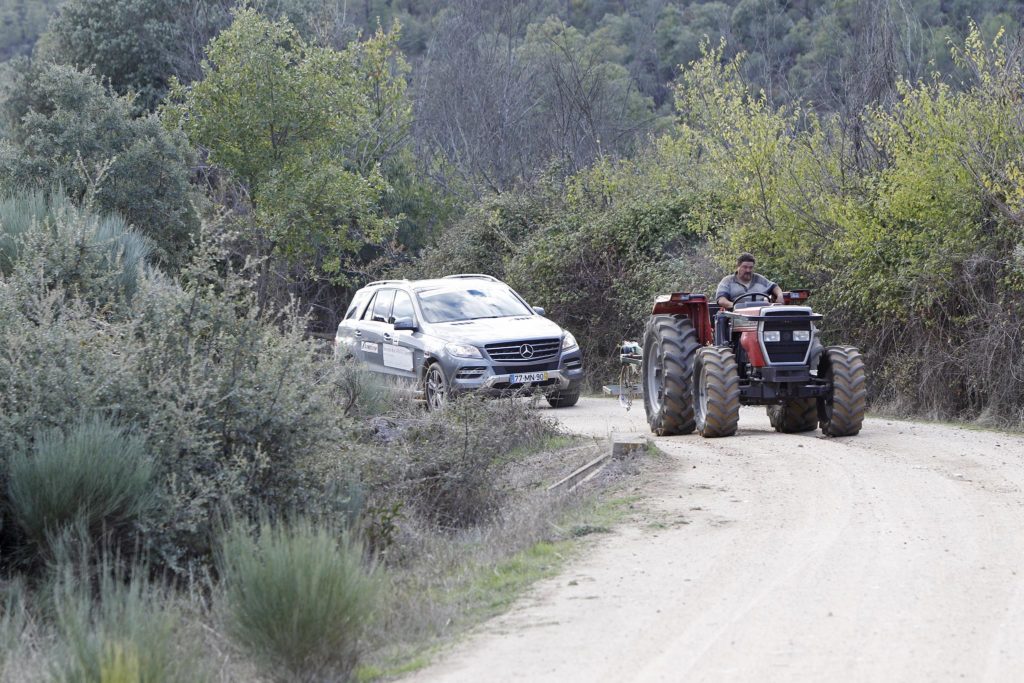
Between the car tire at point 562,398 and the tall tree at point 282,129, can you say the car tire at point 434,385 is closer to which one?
the car tire at point 562,398

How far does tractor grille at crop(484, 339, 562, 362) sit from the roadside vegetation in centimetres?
218

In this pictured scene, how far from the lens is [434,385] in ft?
59.6

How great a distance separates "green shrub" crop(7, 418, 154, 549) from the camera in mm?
9195

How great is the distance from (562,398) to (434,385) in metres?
2.48

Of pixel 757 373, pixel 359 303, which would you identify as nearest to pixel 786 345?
pixel 757 373

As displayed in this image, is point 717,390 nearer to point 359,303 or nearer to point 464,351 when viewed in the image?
point 464,351

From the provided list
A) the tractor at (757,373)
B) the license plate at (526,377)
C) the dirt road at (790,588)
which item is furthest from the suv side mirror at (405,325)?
the dirt road at (790,588)

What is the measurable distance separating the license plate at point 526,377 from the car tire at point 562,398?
3.78 feet

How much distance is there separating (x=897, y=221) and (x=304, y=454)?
11.3 m

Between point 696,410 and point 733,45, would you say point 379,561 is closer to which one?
point 696,410

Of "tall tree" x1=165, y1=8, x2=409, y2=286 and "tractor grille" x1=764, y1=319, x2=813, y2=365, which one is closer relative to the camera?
"tractor grille" x1=764, y1=319, x2=813, y2=365

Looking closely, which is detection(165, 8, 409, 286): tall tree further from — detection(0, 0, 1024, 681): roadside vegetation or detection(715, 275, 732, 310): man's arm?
detection(715, 275, 732, 310): man's arm

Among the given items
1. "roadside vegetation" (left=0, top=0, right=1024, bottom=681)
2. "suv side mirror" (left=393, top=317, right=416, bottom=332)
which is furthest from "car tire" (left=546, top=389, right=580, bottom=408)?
"roadside vegetation" (left=0, top=0, right=1024, bottom=681)

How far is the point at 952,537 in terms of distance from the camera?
352 inches
